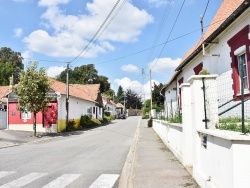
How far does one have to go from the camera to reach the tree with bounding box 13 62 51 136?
25859 millimetres

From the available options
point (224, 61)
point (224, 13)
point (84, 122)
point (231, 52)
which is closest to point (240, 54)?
point (231, 52)

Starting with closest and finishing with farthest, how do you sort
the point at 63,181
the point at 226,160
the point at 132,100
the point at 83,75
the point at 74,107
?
1. the point at 226,160
2. the point at 63,181
3. the point at 74,107
4. the point at 83,75
5. the point at 132,100

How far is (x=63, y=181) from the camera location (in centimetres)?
891

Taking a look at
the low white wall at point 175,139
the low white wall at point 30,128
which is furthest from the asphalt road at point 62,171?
the low white wall at point 30,128

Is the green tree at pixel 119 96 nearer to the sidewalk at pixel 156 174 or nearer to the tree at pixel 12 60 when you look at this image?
the tree at pixel 12 60

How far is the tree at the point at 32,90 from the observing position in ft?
84.8

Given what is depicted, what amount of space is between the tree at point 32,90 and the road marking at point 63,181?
17.2 metres

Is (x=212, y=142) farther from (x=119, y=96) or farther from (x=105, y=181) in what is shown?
(x=119, y=96)

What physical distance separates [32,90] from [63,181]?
18.0 m

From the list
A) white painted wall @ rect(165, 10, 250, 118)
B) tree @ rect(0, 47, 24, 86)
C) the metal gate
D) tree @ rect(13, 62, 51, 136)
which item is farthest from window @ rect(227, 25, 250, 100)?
tree @ rect(0, 47, 24, 86)

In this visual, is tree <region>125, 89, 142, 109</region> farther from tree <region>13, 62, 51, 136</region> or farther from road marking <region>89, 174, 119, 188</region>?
road marking <region>89, 174, 119, 188</region>

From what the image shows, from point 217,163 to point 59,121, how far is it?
29.2m

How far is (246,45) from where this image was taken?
10180 mm

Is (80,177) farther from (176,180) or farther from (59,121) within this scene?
(59,121)
